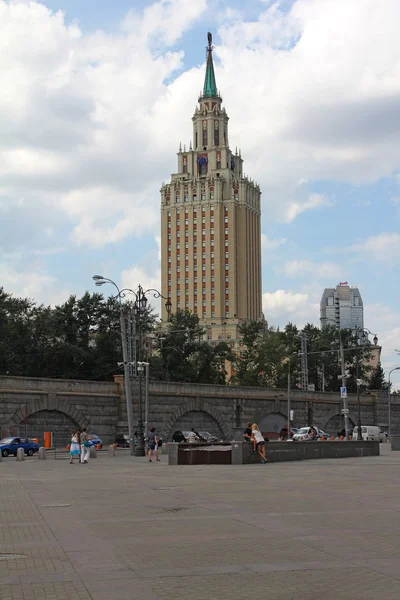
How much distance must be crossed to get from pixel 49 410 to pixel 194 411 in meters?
15.6

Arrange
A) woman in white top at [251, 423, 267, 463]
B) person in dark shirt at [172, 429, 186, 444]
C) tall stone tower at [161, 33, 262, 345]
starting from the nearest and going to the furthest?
woman in white top at [251, 423, 267, 463] < person in dark shirt at [172, 429, 186, 444] < tall stone tower at [161, 33, 262, 345]

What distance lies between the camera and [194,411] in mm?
69938

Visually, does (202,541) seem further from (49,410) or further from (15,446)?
(49,410)

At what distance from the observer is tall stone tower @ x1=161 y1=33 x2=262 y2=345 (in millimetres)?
162000

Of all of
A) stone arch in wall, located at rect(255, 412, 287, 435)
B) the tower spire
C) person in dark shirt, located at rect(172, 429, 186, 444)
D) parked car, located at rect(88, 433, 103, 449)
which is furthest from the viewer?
the tower spire

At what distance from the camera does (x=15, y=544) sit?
12055 mm

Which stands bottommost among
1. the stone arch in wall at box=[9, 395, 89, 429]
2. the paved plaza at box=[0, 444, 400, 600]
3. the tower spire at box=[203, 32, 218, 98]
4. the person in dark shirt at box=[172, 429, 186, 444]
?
the person in dark shirt at box=[172, 429, 186, 444]

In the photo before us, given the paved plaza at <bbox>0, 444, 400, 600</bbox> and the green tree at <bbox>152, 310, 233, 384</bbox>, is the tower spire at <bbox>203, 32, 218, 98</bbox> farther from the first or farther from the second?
the paved plaza at <bbox>0, 444, 400, 600</bbox>

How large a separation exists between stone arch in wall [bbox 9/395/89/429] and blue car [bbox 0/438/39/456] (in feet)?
22.0

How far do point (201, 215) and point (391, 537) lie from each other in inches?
6014

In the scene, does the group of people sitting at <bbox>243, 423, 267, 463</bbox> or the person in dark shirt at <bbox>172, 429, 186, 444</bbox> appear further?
the person in dark shirt at <bbox>172, 429, 186, 444</bbox>

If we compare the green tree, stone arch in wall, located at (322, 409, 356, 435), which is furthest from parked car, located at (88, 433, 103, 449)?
the green tree

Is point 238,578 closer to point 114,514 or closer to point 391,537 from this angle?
point 391,537

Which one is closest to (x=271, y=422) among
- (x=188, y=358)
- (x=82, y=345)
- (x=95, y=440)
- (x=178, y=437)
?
(x=178, y=437)
